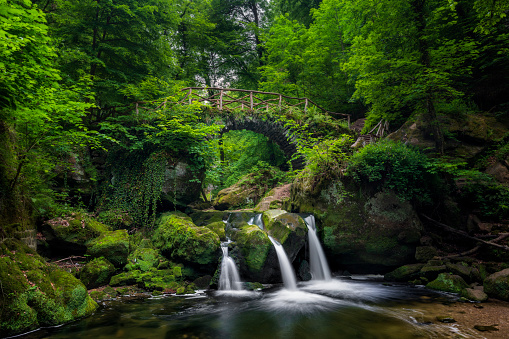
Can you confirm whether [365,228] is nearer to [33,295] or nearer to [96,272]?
[96,272]

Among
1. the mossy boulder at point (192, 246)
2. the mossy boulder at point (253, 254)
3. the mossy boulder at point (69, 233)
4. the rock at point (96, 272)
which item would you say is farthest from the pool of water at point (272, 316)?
the mossy boulder at point (69, 233)

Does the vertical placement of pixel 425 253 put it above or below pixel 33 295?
below

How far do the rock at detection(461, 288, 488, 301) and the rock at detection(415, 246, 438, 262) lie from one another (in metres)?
2.17

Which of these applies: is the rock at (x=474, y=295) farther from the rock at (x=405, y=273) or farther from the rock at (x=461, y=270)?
the rock at (x=405, y=273)

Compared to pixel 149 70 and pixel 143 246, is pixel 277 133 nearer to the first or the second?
pixel 149 70

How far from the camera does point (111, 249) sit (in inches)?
249

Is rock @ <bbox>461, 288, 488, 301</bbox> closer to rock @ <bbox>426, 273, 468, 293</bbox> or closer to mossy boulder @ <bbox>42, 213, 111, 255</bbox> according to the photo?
rock @ <bbox>426, 273, 468, 293</bbox>

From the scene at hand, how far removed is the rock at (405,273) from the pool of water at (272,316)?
688 millimetres

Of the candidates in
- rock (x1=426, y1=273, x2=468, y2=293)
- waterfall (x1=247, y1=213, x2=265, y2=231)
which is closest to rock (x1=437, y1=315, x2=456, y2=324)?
rock (x1=426, y1=273, x2=468, y2=293)

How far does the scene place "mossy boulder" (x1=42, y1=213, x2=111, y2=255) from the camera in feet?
19.6

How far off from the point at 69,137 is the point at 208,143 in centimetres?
487

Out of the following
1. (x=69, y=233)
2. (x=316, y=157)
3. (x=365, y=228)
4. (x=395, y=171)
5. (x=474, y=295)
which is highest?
(x=316, y=157)

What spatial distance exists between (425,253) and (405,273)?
1.07 metres

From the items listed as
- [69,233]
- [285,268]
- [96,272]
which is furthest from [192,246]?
[69,233]
